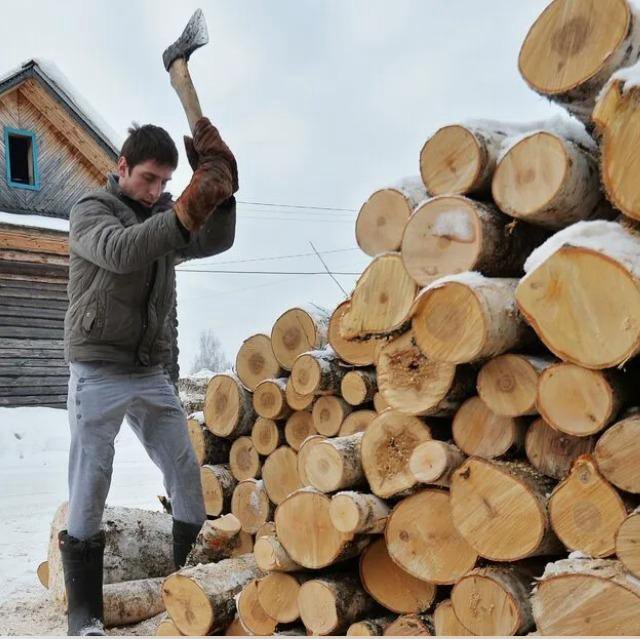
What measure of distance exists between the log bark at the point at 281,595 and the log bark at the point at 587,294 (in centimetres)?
147

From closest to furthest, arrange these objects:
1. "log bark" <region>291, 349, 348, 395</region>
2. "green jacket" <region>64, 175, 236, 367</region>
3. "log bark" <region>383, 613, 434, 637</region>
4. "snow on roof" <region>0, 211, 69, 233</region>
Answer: "log bark" <region>383, 613, 434, 637</region> < "green jacket" <region>64, 175, 236, 367</region> < "log bark" <region>291, 349, 348, 395</region> < "snow on roof" <region>0, 211, 69, 233</region>

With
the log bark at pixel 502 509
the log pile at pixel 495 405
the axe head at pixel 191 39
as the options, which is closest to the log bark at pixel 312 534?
the log pile at pixel 495 405

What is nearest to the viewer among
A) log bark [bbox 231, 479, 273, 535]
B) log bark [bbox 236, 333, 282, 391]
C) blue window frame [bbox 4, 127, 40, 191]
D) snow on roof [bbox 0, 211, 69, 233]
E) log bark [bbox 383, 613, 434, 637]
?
log bark [bbox 383, 613, 434, 637]

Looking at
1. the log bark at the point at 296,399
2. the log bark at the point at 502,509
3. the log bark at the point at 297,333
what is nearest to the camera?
the log bark at the point at 502,509

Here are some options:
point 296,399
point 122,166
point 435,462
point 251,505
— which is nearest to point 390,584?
point 435,462

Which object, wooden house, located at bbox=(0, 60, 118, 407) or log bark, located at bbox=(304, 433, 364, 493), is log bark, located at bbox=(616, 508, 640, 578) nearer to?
log bark, located at bbox=(304, 433, 364, 493)

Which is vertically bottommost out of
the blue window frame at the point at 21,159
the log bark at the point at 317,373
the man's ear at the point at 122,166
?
the log bark at the point at 317,373

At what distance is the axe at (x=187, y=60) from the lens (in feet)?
8.89

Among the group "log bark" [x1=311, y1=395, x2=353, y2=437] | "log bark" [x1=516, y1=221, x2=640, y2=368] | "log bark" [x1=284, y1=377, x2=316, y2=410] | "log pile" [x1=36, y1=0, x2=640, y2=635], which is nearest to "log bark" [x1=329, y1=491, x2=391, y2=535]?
"log pile" [x1=36, y1=0, x2=640, y2=635]

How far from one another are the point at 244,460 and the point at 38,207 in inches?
344

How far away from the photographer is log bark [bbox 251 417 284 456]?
3861 mm

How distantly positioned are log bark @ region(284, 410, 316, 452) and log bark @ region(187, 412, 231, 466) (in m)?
0.62

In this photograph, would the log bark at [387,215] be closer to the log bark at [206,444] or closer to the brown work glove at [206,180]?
the brown work glove at [206,180]

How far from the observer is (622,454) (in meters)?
1.80
